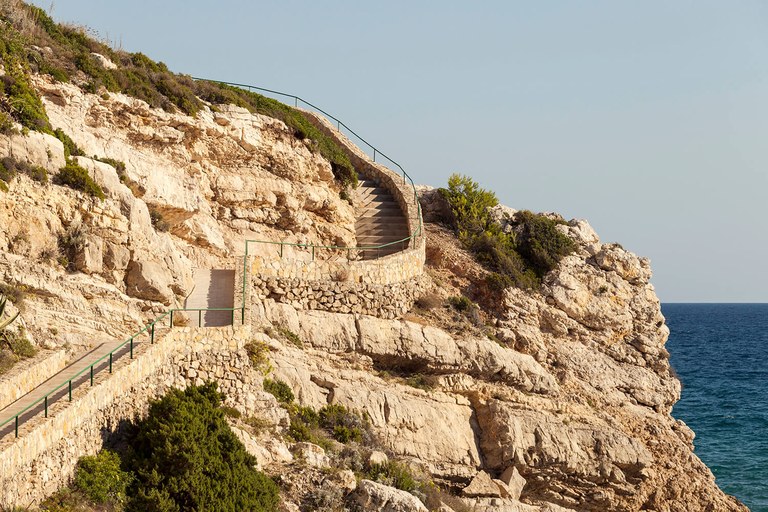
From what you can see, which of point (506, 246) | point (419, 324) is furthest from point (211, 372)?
point (506, 246)

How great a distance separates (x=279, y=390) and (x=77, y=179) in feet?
23.0

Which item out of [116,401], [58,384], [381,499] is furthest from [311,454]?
[58,384]

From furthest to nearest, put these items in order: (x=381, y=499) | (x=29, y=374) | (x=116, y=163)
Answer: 1. (x=116, y=163)
2. (x=381, y=499)
3. (x=29, y=374)

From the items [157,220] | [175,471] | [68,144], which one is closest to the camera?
[175,471]

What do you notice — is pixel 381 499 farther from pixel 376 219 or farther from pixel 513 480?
pixel 376 219

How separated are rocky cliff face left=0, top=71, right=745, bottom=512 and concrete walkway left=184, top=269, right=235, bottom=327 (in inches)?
22.0

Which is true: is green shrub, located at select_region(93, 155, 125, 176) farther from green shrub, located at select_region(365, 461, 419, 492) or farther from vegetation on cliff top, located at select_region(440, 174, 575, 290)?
vegetation on cliff top, located at select_region(440, 174, 575, 290)

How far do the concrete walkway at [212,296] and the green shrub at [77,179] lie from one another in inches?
148

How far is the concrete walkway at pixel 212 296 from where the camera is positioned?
2459cm

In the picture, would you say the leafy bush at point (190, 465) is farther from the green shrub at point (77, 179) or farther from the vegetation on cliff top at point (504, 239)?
the vegetation on cliff top at point (504, 239)

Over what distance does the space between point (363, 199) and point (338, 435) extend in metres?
14.3

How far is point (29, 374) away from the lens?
18.8m

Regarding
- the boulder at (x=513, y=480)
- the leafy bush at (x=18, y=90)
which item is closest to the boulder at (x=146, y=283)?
the leafy bush at (x=18, y=90)

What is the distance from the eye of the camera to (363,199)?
119 feet
